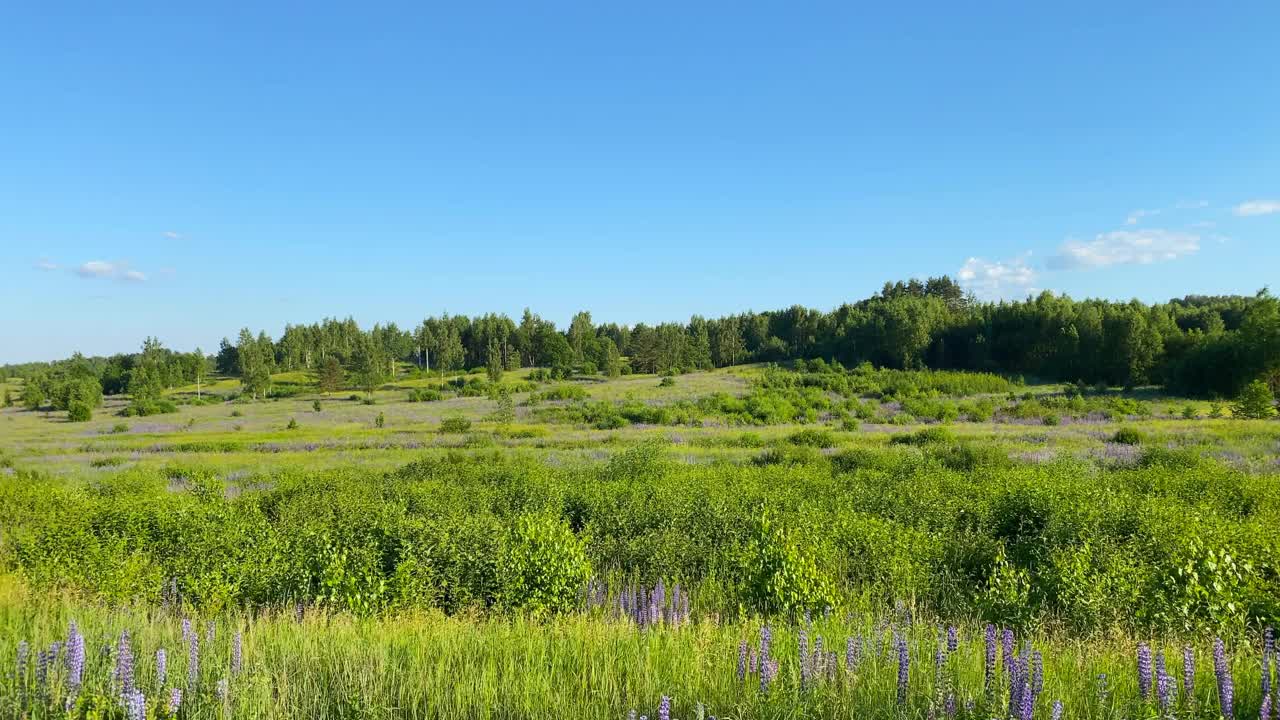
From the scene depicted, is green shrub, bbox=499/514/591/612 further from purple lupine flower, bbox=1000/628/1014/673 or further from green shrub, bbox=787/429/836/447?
green shrub, bbox=787/429/836/447

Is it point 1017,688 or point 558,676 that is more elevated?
point 1017,688

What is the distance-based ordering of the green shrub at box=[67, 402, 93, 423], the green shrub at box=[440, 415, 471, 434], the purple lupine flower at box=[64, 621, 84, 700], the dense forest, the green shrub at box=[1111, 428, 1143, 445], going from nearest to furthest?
the purple lupine flower at box=[64, 621, 84, 700], the green shrub at box=[1111, 428, 1143, 445], the green shrub at box=[440, 415, 471, 434], the green shrub at box=[67, 402, 93, 423], the dense forest

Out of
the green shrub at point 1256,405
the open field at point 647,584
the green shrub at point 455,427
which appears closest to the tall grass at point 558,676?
the open field at point 647,584

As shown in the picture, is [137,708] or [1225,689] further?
[1225,689]

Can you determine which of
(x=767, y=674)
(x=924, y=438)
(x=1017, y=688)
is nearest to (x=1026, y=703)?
(x=1017, y=688)

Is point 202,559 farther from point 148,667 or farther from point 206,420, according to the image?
point 206,420

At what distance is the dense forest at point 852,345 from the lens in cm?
6181

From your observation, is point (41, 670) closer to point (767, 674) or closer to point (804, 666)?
point (767, 674)

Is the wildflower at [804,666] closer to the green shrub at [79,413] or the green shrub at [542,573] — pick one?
the green shrub at [542,573]

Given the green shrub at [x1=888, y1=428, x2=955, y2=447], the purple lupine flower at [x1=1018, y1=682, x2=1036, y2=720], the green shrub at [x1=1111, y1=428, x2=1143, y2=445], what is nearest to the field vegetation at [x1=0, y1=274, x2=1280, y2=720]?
the purple lupine flower at [x1=1018, y1=682, x2=1036, y2=720]

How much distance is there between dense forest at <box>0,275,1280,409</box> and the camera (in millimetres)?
61812

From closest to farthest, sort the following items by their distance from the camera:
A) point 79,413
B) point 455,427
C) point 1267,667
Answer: point 1267,667 < point 455,427 < point 79,413

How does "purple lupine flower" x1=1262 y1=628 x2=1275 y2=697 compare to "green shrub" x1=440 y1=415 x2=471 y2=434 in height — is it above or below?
above

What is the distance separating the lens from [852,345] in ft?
321
